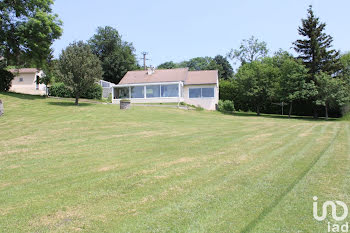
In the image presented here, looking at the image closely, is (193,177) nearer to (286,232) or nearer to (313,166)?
(286,232)

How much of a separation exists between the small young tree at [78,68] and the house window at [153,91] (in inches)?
394

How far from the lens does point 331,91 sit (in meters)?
28.6

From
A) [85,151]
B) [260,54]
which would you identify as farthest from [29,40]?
[260,54]

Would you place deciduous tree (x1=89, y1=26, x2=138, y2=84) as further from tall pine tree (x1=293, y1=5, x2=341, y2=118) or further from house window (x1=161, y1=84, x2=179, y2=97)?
tall pine tree (x1=293, y1=5, x2=341, y2=118)

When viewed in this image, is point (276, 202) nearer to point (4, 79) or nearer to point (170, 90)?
point (170, 90)

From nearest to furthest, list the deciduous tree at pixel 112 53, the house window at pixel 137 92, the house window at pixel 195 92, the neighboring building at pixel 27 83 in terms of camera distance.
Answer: the house window at pixel 195 92, the house window at pixel 137 92, the neighboring building at pixel 27 83, the deciduous tree at pixel 112 53

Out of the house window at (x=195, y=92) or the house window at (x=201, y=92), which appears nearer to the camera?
the house window at (x=201, y=92)

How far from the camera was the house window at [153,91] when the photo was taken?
31.9 m

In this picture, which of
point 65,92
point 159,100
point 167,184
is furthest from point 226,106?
point 167,184

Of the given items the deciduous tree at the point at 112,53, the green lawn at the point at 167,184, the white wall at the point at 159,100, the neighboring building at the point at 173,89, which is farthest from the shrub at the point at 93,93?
the green lawn at the point at 167,184

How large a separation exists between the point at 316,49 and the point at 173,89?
18.1 metres

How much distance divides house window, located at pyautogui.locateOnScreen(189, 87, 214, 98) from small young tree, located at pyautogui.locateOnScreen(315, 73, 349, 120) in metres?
11.7

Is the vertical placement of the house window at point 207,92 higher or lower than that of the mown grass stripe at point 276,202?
higher

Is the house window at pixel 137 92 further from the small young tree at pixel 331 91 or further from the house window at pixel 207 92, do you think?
the small young tree at pixel 331 91
